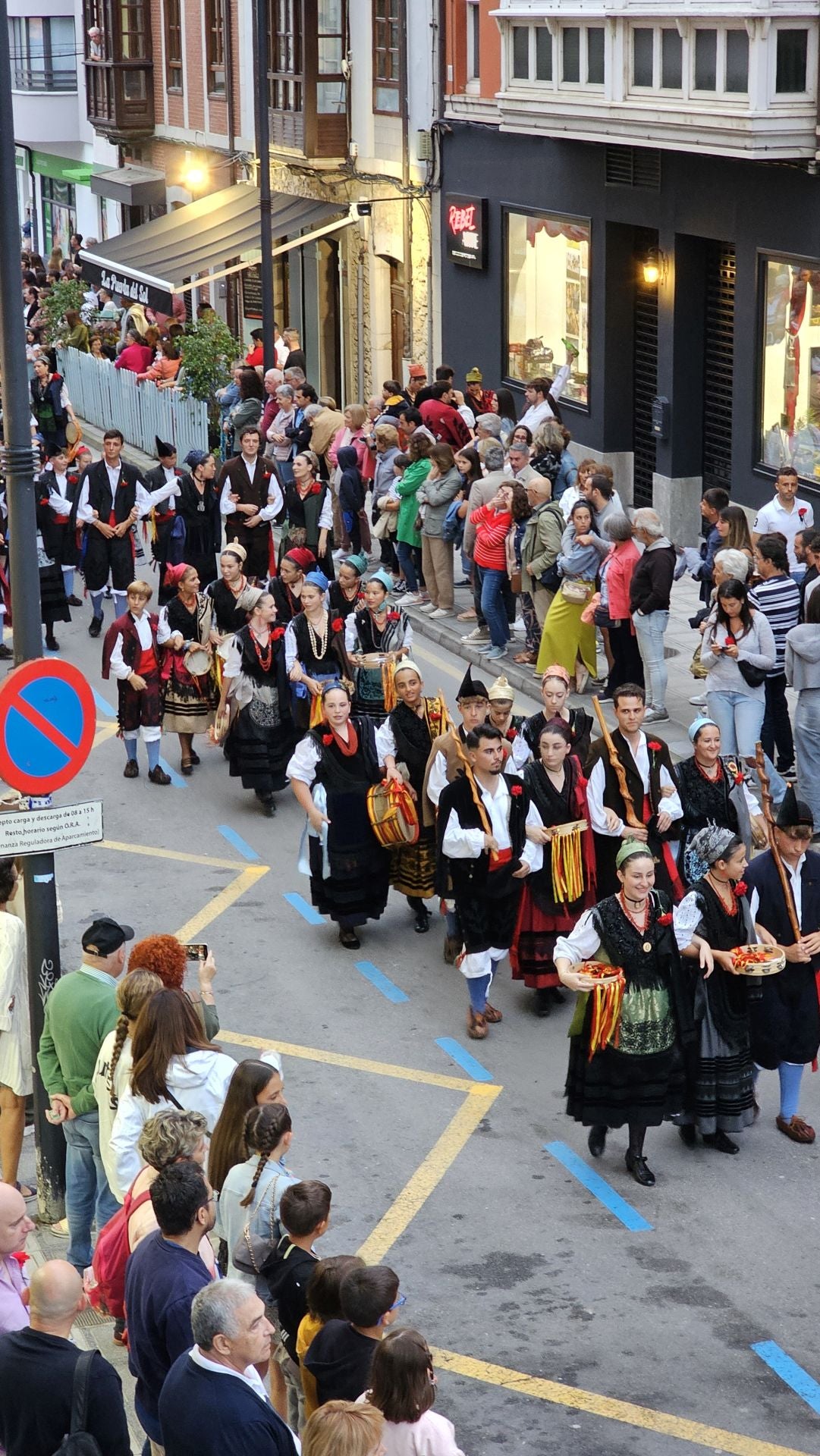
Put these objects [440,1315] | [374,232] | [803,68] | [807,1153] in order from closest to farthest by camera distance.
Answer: [440,1315]
[807,1153]
[803,68]
[374,232]

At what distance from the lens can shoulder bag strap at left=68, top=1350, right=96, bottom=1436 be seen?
17.1ft

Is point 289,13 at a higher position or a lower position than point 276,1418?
higher

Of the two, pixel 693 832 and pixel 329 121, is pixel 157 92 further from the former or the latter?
pixel 693 832

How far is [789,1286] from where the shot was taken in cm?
781

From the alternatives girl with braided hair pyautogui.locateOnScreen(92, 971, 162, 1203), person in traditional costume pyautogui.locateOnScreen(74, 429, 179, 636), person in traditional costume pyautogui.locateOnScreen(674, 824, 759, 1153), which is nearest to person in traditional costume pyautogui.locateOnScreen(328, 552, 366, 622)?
person in traditional costume pyautogui.locateOnScreen(74, 429, 179, 636)

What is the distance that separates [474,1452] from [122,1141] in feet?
5.43

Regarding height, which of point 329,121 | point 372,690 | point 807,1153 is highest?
point 329,121

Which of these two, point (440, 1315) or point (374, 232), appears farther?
point (374, 232)

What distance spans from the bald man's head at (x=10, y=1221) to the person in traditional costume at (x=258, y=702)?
7.51m

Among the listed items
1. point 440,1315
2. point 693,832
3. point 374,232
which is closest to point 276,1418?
point 440,1315

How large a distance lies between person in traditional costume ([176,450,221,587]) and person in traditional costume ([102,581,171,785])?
353 centimetres

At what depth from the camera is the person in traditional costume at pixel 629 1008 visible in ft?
27.3

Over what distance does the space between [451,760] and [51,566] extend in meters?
8.37

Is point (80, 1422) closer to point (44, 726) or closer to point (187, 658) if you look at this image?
point (44, 726)
